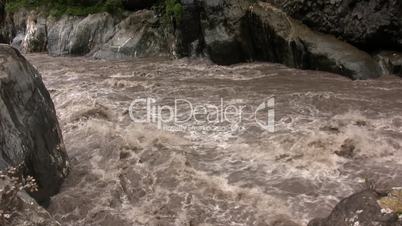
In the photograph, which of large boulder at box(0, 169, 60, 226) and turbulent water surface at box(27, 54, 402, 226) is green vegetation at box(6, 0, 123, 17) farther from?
large boulder at box(0, 169, 60, 226)

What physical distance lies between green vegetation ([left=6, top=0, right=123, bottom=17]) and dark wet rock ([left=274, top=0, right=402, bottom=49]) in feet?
24.4

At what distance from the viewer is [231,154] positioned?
300 inches

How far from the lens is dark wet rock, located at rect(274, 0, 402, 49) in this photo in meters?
12.0

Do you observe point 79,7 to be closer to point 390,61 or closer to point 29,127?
point 390,61

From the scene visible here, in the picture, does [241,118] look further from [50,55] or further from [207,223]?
[50,55]

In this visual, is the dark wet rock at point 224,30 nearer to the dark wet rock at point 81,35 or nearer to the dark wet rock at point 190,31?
the dark wet rock at point 190,31

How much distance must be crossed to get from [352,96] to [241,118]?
254 centimetres

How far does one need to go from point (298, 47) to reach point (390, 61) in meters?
2.29

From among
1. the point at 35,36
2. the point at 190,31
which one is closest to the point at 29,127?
the point at 190,31

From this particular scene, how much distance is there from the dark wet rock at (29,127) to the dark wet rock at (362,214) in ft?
A: 11.3

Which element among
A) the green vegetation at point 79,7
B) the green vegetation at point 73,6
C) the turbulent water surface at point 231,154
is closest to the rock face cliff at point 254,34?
the green vegetation at point 79,7

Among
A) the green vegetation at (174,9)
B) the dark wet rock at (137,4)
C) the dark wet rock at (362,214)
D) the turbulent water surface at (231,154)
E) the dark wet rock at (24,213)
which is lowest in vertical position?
the turbulent water surface at (231,154)

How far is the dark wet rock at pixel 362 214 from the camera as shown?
422cm

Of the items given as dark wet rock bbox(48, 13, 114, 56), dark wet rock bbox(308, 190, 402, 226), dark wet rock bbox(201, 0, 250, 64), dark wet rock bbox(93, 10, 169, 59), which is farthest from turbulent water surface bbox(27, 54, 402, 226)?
dark wet rock bbox(48, 13, 114, 56)
